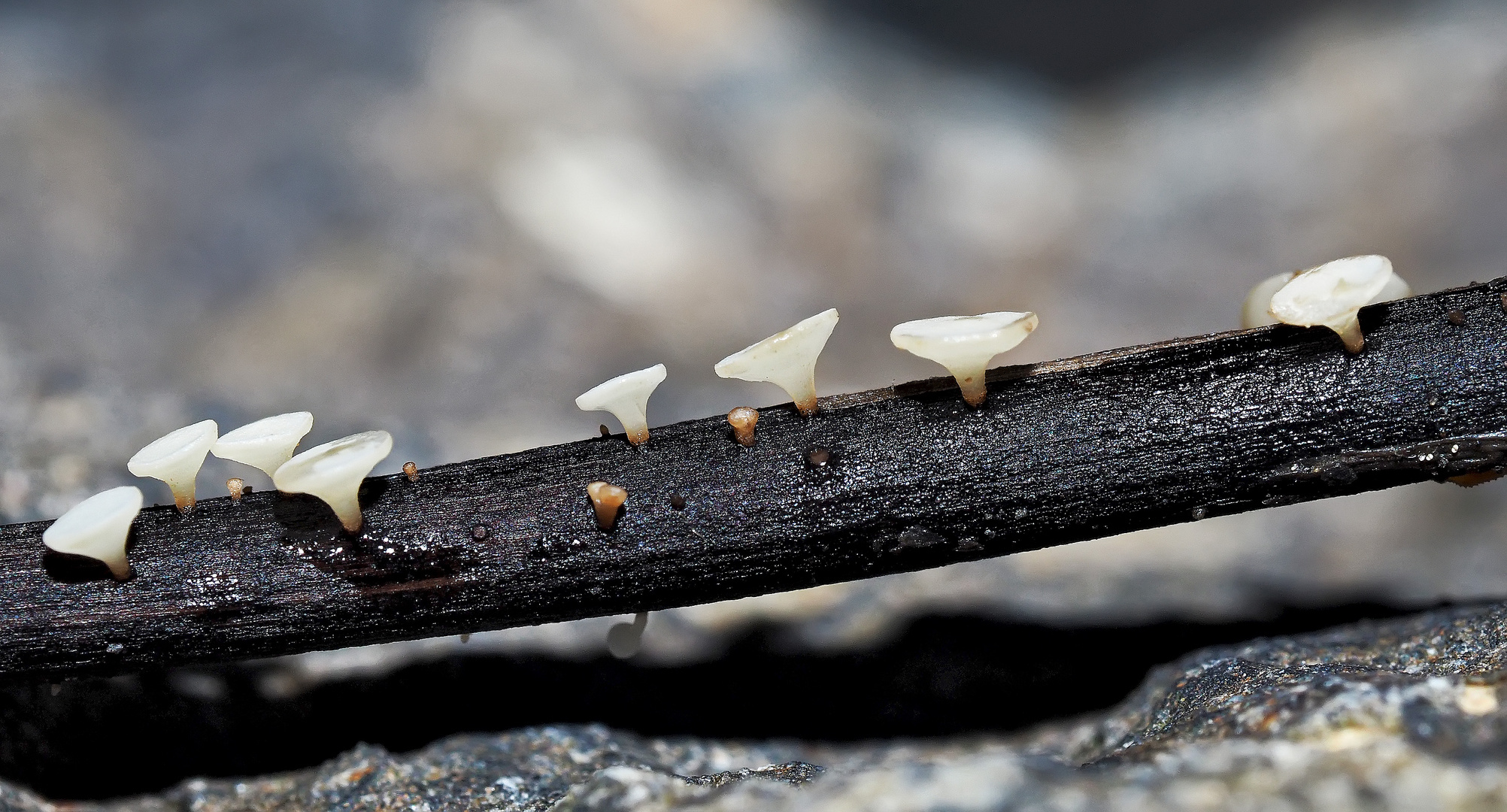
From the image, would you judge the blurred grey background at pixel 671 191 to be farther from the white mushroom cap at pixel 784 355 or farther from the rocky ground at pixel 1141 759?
the white mushroom cap at pixel 784 355

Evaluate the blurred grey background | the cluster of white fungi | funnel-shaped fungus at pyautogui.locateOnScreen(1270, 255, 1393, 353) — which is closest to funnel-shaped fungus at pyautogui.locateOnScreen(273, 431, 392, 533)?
the cluster of white fungi

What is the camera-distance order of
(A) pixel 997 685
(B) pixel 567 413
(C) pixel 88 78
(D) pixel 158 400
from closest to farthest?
(A) pixel 997 685
(D) pixel 158 400
(B) pixel 567 413
(C) pixel 88 78

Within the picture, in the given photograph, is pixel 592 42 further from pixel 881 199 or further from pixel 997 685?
pixel 997 685

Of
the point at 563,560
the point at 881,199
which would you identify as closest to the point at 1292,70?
the point at 881,199

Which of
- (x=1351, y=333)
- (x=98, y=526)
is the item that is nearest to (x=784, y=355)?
(x=1351, y=333)

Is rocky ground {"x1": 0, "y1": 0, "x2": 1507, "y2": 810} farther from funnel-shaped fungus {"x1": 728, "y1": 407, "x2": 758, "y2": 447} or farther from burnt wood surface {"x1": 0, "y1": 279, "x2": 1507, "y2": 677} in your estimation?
funnel-shaped fungus {"x1": 728, "y1": 407, "x2": 758, "y2": 447}

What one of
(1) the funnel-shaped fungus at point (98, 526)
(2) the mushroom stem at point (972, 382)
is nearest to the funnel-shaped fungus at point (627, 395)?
(2) the mushroom stem at point (972, 382)
